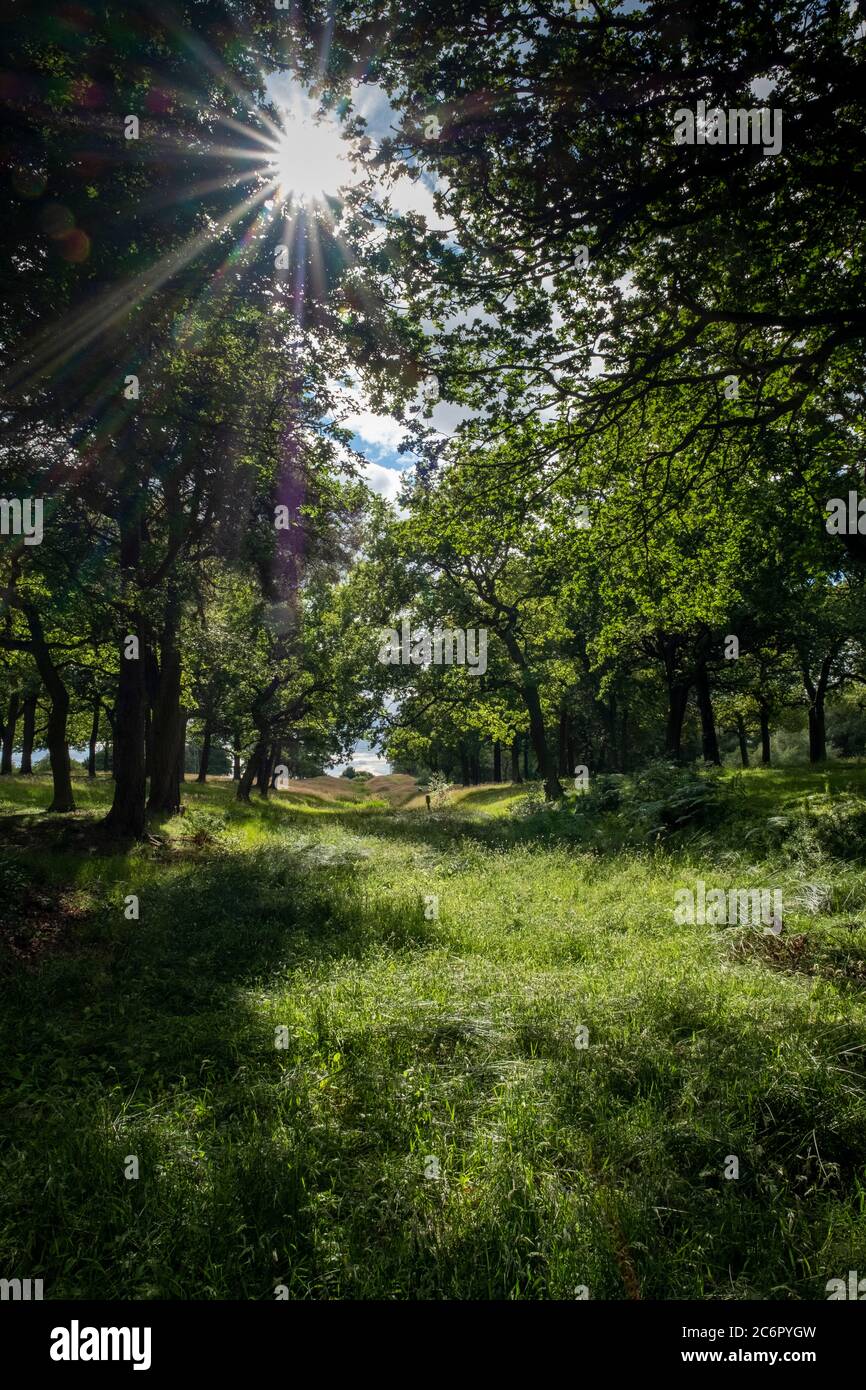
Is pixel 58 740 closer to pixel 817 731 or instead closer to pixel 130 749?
pixel 130 749

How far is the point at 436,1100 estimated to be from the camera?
16.0ft

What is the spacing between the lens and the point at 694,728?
55.6 metres

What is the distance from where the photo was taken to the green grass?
346cm

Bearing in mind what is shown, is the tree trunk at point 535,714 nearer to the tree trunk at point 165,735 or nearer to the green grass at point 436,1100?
the tree trunk at point 165,735

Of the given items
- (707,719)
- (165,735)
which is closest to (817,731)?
(707,719)

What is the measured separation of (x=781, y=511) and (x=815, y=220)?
6.83 meters

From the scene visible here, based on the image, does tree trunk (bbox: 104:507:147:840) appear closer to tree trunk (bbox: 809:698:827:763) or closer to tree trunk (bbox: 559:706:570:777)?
tree trunk (bbox: 809:698:827:763)

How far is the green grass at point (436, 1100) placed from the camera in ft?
11.3

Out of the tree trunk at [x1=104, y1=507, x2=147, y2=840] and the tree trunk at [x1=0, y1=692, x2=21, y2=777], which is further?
the tree trunk at [x1=0, y1=692, x2=21, y2=777]

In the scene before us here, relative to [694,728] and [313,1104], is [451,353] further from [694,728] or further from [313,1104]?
[694,728]

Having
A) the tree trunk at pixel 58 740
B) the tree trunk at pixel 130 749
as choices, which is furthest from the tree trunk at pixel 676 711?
the tree trunk at pixel 58 740

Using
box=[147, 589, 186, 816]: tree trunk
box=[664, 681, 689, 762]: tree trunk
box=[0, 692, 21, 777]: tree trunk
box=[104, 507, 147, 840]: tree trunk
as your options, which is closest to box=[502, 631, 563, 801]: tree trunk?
box=[664, 681, 689, 762]: tree trunk

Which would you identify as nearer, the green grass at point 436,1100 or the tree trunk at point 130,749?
the green grass at point 436,1100
